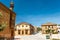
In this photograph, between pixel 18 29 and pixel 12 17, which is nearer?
pixel 12 17

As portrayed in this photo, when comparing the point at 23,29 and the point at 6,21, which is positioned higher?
the point at 6,21

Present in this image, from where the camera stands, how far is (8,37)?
138 feet

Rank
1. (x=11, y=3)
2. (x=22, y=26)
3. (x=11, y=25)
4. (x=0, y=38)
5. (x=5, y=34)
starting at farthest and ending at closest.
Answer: (x=22, y=26) < (x=11, y=3) < (x=11, y=25) < (x=5, y=34) < (x=0, y=38)

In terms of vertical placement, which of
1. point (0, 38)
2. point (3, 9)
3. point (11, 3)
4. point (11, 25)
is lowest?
point (0, 38)

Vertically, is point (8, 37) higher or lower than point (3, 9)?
lower

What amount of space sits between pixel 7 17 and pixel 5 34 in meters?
4.95

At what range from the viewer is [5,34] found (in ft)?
133

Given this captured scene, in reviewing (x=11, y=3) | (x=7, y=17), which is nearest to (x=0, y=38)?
(x=7, y=17)

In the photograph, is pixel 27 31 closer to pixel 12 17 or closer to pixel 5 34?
pixel 12 17

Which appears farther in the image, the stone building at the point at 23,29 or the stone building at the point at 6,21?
the stone building at the point at 23,29

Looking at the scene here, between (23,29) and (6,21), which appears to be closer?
(6,21)

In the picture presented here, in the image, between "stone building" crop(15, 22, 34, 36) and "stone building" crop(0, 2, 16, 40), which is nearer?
"stone building" crop(0, 2, 16, 40)

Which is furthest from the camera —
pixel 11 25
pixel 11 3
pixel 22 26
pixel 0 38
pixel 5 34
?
pixel 22 26

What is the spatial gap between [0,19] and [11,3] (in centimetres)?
1341
